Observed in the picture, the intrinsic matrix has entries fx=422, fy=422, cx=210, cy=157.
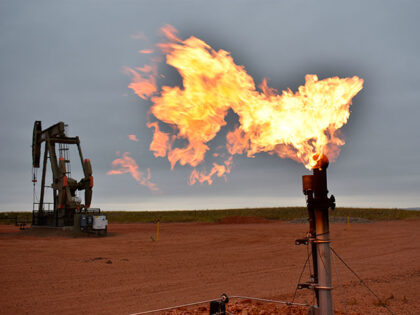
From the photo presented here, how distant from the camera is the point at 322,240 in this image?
743cm

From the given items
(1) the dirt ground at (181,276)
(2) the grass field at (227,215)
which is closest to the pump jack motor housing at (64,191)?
(1) the dirt ground at (181,276)

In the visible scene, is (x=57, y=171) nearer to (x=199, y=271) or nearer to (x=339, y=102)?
(x=199, y=271)

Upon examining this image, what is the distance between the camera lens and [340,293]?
1330cm

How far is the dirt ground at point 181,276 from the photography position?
39.8ft

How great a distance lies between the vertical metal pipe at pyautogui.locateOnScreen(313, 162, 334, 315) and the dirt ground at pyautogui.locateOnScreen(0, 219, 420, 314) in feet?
11.1

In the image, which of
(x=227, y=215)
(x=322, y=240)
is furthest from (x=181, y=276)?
(x=227, y=215)

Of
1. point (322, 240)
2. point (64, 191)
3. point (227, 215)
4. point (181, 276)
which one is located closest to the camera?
point (322, 240)

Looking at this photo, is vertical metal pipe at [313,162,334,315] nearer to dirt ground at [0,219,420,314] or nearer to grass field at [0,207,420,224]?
dirt ground at [0,219,420,314]

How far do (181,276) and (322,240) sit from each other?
10.8 m

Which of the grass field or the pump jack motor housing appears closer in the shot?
the pump jack motor housing

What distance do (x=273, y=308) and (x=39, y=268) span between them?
1216cm

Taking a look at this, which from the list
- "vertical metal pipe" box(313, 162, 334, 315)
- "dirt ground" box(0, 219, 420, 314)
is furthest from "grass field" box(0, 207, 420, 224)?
"vertical metal pipe" box(313, 162, 334, 315)

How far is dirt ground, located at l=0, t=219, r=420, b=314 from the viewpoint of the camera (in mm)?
12125

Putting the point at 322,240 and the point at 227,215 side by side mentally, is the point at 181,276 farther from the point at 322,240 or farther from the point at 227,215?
the point at 227,215
